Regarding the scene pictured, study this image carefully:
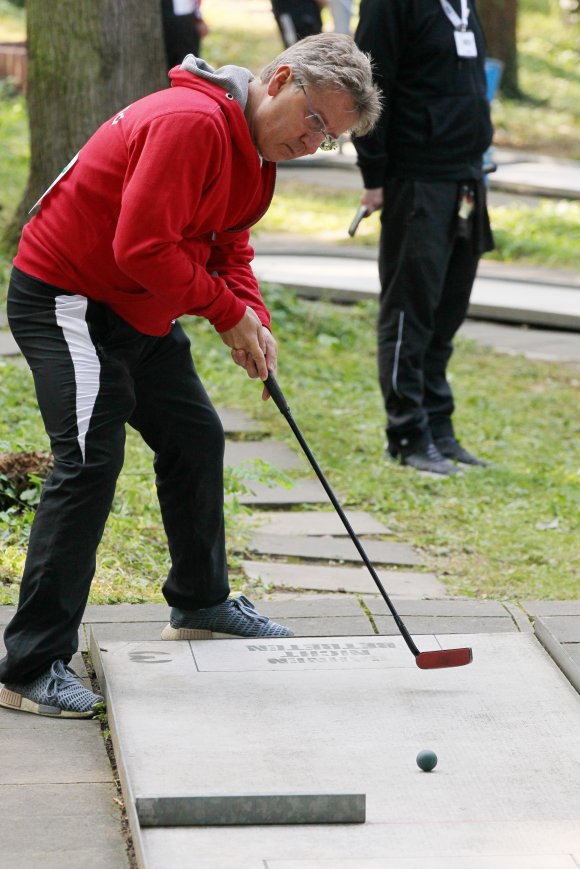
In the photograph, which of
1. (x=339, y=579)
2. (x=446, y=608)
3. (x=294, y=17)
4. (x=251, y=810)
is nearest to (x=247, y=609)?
(x=446, y=608)

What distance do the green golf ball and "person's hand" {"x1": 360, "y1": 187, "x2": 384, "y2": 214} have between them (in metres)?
3.27

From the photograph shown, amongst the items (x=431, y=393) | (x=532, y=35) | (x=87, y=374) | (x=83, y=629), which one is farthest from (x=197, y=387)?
(x=532, y=35)

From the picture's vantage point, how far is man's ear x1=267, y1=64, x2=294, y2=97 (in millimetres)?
3121

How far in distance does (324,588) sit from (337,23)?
1003 centimetres

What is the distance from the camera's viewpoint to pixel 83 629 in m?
3.79

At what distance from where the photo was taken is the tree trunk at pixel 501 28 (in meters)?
18.4

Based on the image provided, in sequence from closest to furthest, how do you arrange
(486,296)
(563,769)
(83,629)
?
1. (563,769)
2. (83,629)
3. (486,296)

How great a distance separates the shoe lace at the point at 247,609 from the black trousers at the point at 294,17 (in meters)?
9.17

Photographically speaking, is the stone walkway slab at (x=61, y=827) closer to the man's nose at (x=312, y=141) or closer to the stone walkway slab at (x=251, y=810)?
the stone walkway slab at (x=251, y=810)

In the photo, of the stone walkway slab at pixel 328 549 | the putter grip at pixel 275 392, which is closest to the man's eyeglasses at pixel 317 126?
the putter grip at pixel 275 392

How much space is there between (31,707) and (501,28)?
1697 centimetres

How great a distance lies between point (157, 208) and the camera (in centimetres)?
299

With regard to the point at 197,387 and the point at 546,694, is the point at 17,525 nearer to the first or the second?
the point at 197,387

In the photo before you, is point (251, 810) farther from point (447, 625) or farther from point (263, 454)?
point (263, 454)
